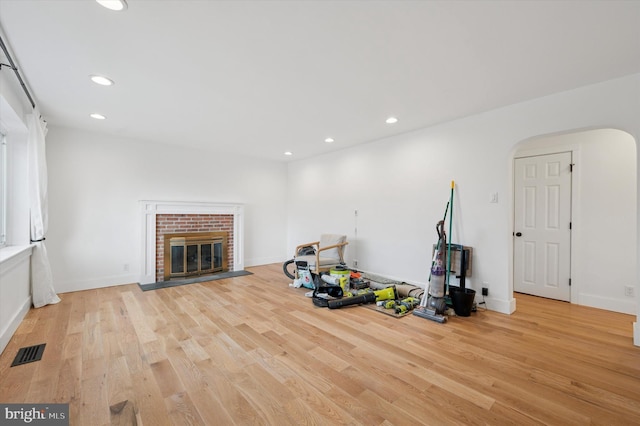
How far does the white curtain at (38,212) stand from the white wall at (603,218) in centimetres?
590

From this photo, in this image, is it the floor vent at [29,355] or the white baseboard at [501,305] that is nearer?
the floor vent at [29,355]

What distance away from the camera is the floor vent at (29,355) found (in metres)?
2.12

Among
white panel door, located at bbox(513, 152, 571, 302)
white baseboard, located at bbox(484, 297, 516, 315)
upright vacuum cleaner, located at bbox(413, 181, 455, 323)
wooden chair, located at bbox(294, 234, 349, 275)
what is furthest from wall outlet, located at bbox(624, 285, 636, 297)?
wooden chair, located at bbox(294, 234, 349, 275)

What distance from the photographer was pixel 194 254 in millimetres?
5016

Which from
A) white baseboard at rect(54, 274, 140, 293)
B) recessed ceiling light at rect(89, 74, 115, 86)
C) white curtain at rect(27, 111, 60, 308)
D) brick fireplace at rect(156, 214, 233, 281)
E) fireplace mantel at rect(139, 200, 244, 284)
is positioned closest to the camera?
recessed ceiling light at rect(89, 74, 115, 86)

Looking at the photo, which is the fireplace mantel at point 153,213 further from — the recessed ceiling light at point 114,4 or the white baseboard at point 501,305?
the white baseboard at point 501,305

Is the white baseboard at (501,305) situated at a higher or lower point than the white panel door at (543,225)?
lower

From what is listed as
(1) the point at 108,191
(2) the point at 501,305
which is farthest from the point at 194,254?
(2) the point at 501,305

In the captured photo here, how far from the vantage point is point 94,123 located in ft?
12.5

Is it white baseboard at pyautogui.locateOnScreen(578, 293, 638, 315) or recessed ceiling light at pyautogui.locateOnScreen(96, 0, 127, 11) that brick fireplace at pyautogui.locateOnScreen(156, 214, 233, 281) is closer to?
recessed ceiling light at pyautogui.locateOnScreen(96, 0, 127, 11)

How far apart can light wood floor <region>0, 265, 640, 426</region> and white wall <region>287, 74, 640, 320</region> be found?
3.24ft

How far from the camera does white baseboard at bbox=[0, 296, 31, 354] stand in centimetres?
232

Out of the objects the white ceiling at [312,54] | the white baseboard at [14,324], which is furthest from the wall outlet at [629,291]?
the white baseboard at [14,324]

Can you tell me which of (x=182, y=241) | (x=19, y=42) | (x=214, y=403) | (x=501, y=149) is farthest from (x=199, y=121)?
(x=501, y=149)
